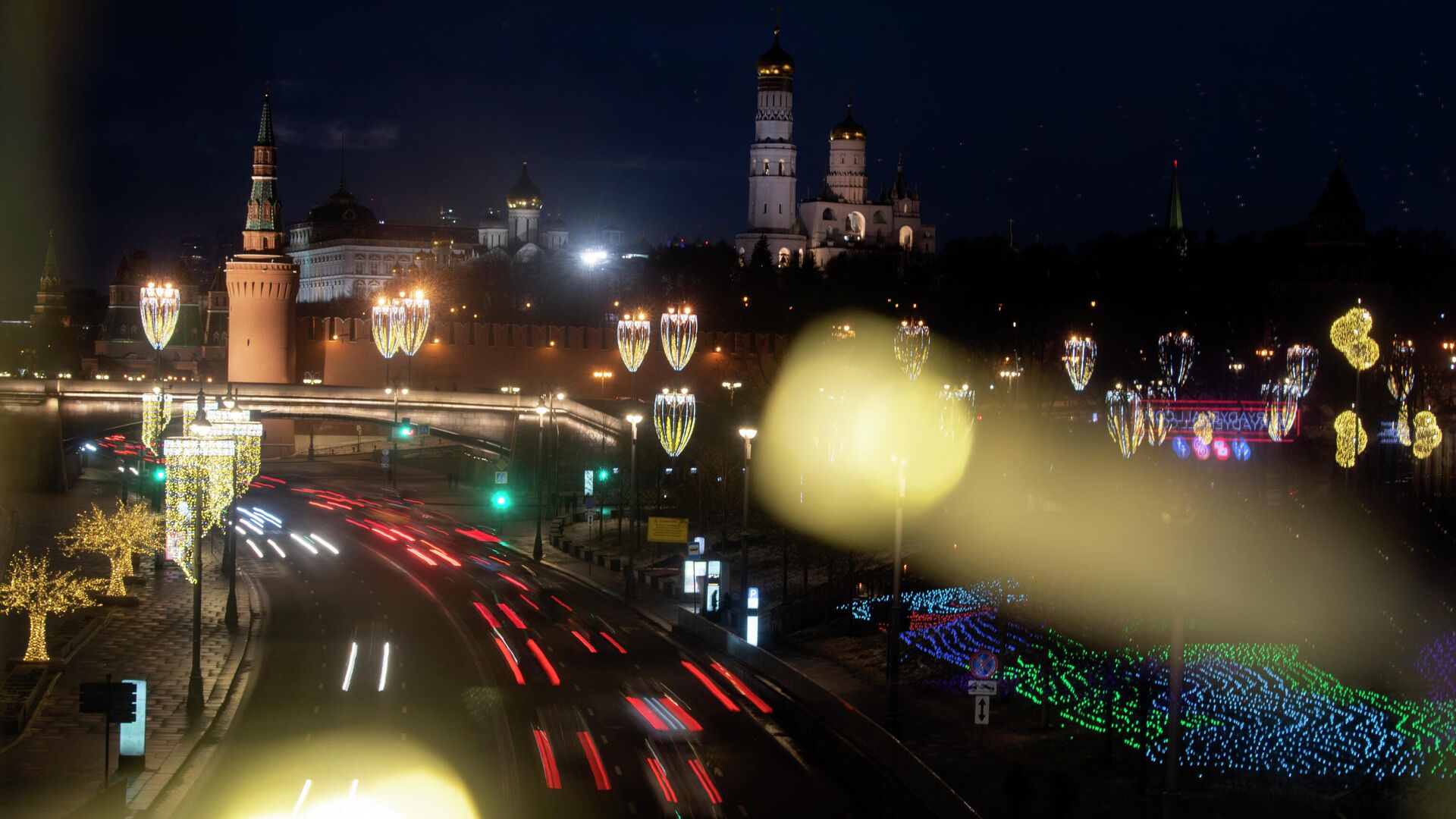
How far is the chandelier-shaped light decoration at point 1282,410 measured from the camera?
224 ft

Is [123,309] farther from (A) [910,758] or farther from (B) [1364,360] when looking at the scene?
(A) [910,758]

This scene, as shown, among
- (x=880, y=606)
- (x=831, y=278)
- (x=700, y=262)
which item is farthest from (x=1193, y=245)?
(x=880, y=606)

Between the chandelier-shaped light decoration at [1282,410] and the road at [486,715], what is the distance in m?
31.2

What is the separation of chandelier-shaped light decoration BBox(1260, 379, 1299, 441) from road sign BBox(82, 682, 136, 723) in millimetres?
51595

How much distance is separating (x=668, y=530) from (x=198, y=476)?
58.5 ft

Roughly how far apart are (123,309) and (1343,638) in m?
145

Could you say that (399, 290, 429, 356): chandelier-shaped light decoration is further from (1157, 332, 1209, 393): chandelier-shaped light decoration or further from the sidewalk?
(1157, 332, 1209, 393): chandelier-shaped light decoration

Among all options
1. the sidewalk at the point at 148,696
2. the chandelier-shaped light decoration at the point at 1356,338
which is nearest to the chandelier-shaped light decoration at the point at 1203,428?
the chandelier-shaped light decoration at the point at 1356,338

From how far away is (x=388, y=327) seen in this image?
93938 millimetres

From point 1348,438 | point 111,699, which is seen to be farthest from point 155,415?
point 1348,438

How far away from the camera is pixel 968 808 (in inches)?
810

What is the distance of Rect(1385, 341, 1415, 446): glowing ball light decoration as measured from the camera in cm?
7104

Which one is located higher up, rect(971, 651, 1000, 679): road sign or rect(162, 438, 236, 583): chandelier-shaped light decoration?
rect(162, 438, 236, 583): chandelier-shaped light decoration

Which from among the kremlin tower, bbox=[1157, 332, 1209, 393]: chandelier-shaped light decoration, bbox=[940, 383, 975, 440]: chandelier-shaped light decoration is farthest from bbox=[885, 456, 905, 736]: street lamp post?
the kremlin tower
